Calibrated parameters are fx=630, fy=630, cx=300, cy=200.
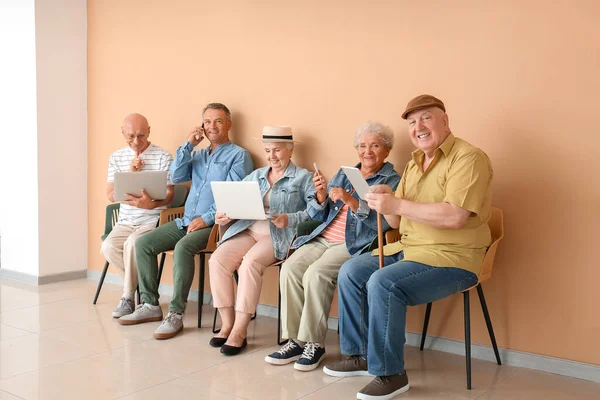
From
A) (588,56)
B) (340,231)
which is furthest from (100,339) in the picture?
(588,56)

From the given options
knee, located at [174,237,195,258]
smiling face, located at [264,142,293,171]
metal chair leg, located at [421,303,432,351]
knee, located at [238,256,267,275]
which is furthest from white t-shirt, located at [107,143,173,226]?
metal chair leg, located at [421,303,432,351]

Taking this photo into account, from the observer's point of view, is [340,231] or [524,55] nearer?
[524,55]

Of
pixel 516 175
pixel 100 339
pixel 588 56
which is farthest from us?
pixel 100 339

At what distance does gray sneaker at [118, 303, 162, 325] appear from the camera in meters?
4.05

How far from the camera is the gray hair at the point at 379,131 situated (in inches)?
136

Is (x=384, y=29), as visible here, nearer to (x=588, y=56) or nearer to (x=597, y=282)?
(x=588, y=56)

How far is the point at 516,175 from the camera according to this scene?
323cm

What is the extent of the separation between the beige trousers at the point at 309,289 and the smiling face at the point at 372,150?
0.47 meters

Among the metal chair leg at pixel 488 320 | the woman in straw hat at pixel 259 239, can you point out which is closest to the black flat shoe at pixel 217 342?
the woman in straw hat at pixel 259 239

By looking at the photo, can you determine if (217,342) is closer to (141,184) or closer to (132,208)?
(141,184)

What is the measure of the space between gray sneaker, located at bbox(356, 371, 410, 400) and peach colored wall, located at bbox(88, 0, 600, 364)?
750mm

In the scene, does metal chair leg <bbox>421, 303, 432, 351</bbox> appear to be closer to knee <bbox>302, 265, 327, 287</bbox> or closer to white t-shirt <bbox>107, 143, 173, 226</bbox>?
knee <bbox>302, 265, 327, 287</bbox>

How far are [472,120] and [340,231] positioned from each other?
3.07 ft

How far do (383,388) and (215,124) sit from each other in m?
2.19
